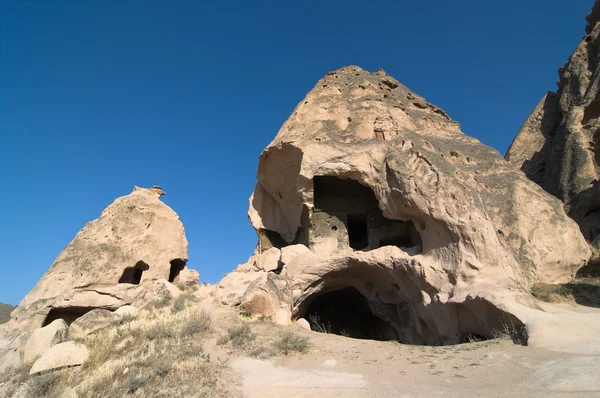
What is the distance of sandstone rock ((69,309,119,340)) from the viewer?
847cm

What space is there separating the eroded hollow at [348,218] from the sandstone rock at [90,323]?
575 cm

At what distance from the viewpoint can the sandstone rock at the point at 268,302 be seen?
8.63 m

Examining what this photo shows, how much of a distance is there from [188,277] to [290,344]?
9383mm

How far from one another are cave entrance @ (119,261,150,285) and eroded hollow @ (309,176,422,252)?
669 cm

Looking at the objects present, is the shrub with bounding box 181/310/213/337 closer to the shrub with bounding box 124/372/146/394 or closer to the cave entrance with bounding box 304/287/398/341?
the shrub with bounding box 124/372/146/394

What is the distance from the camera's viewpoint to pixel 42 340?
7828 millimetres

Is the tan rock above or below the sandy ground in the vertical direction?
above

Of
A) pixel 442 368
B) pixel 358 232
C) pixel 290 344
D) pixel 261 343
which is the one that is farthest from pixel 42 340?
pixel 358 232

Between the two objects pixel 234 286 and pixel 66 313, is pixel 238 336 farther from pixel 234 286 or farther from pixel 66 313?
pixel 66 313

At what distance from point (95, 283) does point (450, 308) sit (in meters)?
10.9

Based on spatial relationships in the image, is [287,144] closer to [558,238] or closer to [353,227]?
[353,227]

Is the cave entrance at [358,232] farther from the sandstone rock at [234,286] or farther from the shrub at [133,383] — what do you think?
the shrub at [133,383]

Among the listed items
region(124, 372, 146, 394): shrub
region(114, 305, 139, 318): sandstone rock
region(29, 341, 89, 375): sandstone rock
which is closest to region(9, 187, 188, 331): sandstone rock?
region(114, 305, 139, 318): sandstone rock

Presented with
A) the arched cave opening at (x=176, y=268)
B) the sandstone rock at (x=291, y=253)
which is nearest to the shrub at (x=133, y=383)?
the sandstone rock at (x=291, y=253)
